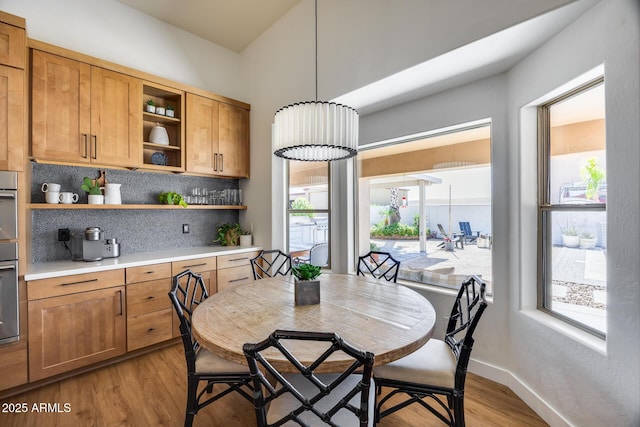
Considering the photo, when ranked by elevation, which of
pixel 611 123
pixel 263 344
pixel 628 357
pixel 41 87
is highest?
pixel 41 87

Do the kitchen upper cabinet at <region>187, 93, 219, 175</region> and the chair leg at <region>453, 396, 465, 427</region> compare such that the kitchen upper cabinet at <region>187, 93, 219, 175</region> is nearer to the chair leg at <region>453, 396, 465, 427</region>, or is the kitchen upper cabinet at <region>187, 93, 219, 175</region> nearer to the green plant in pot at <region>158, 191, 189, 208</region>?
the green plant in pot at <region>158, 191, 189, 208</region>

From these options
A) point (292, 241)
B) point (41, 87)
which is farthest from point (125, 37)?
point (292, 241)

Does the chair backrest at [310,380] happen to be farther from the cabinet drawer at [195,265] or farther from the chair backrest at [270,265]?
the cabinet drawer at [195,265]

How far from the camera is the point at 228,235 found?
3.78 metres

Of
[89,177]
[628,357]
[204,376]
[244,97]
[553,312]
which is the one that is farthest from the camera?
[244,97]

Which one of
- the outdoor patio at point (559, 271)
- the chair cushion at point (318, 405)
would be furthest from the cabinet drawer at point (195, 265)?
the outdoor patio at point (559, 271)

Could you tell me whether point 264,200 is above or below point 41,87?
below

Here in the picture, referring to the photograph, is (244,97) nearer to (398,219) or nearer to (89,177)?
(89,177)

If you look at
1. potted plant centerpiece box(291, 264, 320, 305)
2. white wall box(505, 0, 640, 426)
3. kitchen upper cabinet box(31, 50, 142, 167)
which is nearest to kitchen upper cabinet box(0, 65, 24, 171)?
kitchen upper cabinet box(31, 50, 142, 167)

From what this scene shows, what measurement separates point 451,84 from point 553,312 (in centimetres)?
188

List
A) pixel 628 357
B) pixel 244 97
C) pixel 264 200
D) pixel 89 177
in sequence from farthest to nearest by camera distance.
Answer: pixel 244 97, pixel 264 200, pixel 89 177, pixel 628 357

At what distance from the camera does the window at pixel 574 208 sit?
5.63 ft

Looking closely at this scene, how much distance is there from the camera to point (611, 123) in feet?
4.93

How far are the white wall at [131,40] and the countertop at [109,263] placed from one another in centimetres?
200
